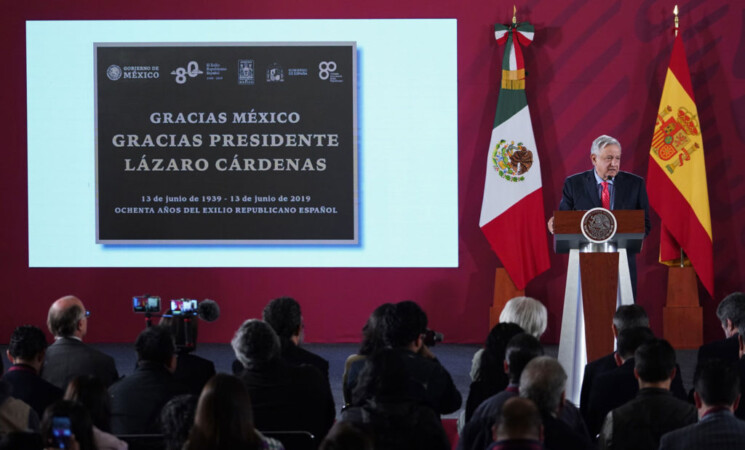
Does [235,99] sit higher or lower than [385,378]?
higher

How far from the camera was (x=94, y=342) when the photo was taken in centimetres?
776

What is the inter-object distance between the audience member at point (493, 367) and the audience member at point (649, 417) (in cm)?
52

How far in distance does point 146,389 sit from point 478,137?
476cm

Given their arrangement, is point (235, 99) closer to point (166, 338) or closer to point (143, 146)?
point (143, 146)

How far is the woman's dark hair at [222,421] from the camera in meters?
2.41

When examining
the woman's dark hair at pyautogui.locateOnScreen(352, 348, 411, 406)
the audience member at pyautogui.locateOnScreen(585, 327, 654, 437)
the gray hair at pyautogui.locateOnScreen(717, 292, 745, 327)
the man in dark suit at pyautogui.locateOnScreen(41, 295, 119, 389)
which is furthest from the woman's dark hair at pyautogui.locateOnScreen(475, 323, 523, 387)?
the man in dark suit at pyautogui.locateOnScreen(41, 295, 119, 389)

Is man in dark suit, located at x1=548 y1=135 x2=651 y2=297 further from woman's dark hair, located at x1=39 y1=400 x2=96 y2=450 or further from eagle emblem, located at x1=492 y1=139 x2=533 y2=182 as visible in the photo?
woman's dark hair, located at x1=39 y1=400 x2=96 y2=450

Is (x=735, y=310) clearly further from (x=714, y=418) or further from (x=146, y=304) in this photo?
(x=146, y=304)

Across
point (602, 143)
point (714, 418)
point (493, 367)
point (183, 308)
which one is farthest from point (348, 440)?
point (602, 143)

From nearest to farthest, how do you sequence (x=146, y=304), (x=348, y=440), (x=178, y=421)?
(x=348, y=440) < (x=178, y=421) < (x=146, y=304)

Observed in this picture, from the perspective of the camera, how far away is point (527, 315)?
4074 millimetres

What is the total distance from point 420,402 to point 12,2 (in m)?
5.94

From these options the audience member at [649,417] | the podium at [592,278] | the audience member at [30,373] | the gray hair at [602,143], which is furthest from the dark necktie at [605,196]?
the audience member at [30,373]

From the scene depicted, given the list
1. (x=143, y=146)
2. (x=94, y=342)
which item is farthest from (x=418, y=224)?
(x=94, y=342)
